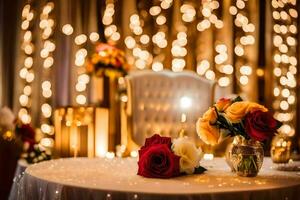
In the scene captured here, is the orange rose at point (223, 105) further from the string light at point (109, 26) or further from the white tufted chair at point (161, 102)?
the string light at point (109, 26)

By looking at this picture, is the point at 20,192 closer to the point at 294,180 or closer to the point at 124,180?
the point at 124,180

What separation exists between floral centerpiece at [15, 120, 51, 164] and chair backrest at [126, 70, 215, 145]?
75 cm

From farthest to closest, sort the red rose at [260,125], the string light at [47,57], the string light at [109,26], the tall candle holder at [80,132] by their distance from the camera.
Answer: the string light at [109,26] < the string light at [47,57] < the tall candle holder at [80,132] < the red rose at [260,125]

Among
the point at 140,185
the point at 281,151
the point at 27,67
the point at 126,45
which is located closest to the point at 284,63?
the point at 126,45

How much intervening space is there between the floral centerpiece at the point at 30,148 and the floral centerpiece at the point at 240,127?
70.2 inches

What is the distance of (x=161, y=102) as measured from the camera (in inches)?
152

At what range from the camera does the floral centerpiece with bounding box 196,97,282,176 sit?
5.29 feet

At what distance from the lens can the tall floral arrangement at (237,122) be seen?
1601 millimetres

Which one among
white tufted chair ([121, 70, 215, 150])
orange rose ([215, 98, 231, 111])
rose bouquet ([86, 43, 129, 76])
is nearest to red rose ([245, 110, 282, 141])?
orange rose ([215, 98, 231, 111])

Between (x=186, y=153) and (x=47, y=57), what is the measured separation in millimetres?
3844

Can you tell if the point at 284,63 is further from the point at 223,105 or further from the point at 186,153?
the point at 186,153

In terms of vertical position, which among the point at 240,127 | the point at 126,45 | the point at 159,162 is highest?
the point at 126,45

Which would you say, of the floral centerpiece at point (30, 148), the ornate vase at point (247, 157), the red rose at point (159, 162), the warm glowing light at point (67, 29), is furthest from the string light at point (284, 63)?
the red rose at point (159, 162)

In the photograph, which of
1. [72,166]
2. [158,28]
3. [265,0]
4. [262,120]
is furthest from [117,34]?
[262,120]
